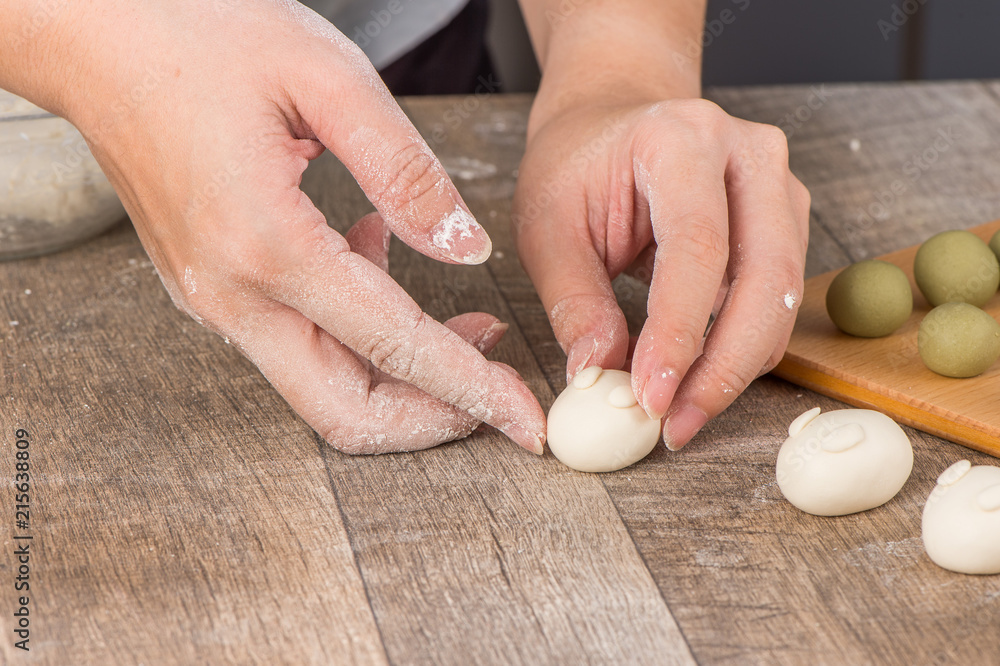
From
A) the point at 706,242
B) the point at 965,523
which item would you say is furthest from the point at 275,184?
the point at 965,523

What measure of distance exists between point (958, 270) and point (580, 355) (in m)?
0.49

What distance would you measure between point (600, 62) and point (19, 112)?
2.43ft

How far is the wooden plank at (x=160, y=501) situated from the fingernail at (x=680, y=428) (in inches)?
12.7

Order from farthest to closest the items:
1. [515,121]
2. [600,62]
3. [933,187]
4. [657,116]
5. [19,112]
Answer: [515,121] → [933,187] → [600,62] → [19,112] → [657,116]

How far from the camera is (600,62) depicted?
1281 mm

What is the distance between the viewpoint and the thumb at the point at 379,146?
843 mm

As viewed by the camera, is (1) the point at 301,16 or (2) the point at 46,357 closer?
(1) the point at 301,16


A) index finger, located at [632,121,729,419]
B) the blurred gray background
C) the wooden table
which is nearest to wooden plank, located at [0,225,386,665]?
the wooden table

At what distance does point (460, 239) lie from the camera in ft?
2.94

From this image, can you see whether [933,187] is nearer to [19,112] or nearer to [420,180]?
[420,180]

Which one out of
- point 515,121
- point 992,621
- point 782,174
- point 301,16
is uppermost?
point 301,16

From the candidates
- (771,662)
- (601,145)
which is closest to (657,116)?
(601,145)

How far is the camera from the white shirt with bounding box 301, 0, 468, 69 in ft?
5.29

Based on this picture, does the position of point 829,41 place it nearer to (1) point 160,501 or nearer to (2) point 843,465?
(2) point 843,465
